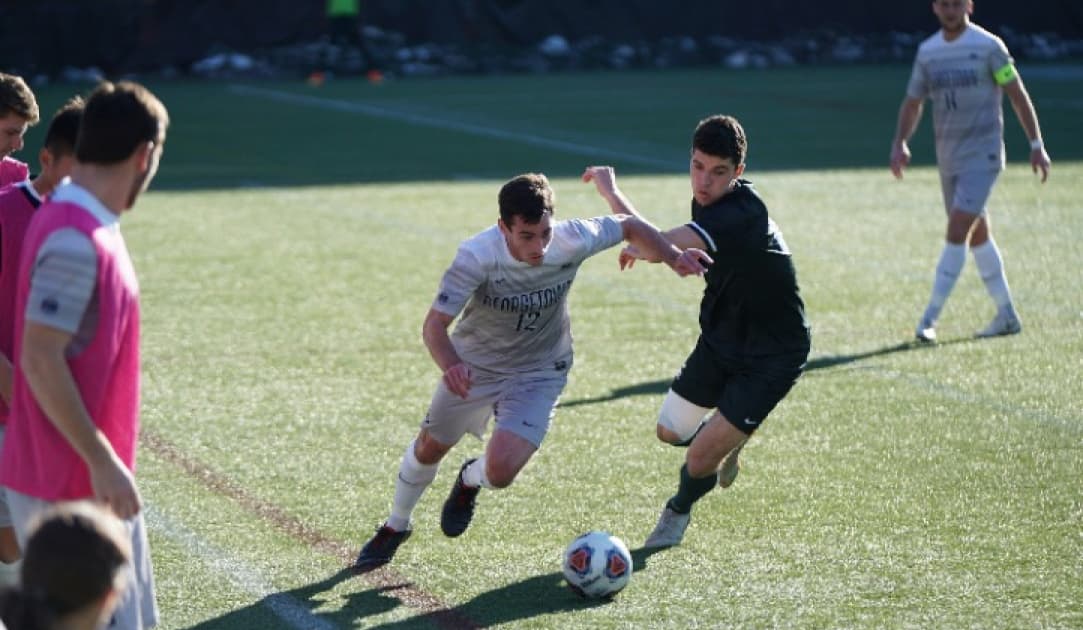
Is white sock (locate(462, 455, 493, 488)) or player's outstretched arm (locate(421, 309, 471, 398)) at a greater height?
player's outstretched arm (locate(421, 309, 471, 398))

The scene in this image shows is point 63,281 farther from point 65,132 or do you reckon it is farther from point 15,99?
point 15,99

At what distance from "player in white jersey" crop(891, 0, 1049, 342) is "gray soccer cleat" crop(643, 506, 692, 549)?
14.5 ft

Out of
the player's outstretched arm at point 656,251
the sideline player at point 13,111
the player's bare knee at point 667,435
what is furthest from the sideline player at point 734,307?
the sideline player at point 13,111

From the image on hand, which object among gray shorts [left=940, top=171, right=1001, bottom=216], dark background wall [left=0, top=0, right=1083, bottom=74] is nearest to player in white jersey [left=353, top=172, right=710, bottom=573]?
gray shorts [left=940, top=171, right=1001, bottom=216]

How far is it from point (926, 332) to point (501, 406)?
4.83 m

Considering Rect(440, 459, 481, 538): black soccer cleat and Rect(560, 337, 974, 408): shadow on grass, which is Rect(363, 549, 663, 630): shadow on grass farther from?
Rect(560, 337, 974, 408): shadow on grass

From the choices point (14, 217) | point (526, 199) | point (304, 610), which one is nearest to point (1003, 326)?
point (526, 199)

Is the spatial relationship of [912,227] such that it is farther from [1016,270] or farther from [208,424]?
[208,424]

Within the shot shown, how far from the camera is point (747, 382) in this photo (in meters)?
6.66

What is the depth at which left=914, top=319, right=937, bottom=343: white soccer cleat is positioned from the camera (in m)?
10.6

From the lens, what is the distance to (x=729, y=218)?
6508mm

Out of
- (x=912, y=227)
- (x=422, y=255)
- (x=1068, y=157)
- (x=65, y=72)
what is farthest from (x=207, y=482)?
(x=65, y=72)

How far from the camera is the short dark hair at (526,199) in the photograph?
5984 millimetres

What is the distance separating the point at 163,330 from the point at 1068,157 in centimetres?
1220
